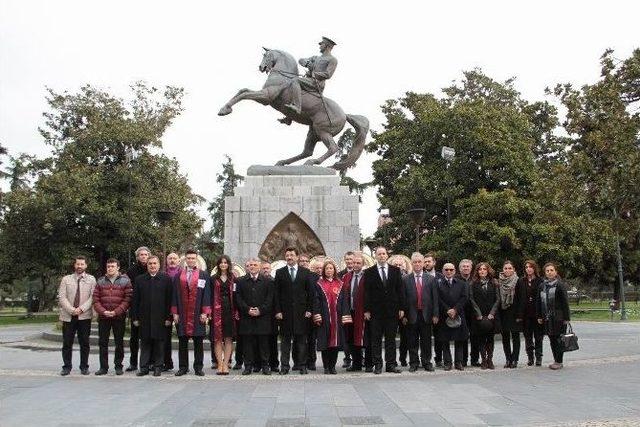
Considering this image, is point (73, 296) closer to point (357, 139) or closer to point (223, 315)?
point (223, 315)

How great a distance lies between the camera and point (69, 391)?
25.7 feet

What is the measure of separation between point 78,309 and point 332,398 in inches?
180

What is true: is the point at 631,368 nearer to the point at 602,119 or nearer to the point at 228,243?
the point at 602,119

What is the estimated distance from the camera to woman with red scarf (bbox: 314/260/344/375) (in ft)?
31.9

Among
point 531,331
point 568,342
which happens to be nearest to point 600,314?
point 531,331

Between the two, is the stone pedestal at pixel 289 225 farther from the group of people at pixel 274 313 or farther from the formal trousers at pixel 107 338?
the formal trousers at pixel 107 338

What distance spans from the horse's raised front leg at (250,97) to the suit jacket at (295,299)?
5.93 metres

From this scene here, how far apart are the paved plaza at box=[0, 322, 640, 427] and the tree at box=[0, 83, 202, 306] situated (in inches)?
800

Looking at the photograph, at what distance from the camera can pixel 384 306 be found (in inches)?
386

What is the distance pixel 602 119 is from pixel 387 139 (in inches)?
798

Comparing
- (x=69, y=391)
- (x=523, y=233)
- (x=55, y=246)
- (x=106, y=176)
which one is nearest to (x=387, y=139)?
(x=523, y=233)

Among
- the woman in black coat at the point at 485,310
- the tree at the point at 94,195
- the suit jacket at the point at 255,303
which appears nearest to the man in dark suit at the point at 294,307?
the suit jacket at the point at 255,303

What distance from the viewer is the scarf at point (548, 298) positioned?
1048 cm

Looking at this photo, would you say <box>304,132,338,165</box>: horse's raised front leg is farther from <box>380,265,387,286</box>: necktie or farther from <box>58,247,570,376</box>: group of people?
<box>380,265,387,286</box>: necktie
